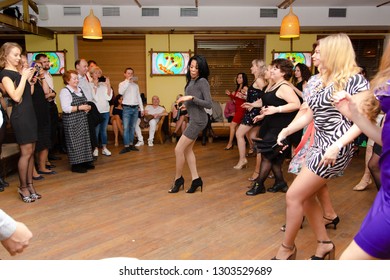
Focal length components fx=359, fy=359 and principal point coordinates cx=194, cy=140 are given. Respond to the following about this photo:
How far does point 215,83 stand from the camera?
943cm

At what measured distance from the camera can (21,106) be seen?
154 inches

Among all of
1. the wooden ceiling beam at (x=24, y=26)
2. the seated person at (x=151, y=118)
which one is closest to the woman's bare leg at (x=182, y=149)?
the seated person at (x=151, y=118)

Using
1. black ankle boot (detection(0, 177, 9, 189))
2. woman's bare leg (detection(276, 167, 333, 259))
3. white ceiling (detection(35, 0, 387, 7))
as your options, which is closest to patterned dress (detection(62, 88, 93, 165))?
black ankle boot (detection(0, 177, 9, 189))

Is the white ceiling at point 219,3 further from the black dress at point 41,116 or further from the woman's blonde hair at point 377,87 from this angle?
the woman's blonde hair at point 377,87

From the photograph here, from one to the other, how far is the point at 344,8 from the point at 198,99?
6.01 meters

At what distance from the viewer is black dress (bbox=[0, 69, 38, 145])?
389 centimetres

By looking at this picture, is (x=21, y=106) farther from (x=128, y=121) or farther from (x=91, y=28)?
(x=128, y=121)

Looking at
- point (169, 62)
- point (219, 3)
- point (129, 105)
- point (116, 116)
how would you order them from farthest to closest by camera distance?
point (169, 62)
point (219, 3)
point (116, 116)
point (129, 105)

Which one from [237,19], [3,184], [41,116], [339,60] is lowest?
[3,184]

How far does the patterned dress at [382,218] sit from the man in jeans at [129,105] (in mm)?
6015

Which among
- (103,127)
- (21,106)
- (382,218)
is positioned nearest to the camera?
(382,218)

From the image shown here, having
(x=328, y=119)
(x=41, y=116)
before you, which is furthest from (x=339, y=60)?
(x=41, y=116)

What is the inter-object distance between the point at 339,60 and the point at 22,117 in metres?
3.28

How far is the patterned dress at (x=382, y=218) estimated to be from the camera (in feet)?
4.17
